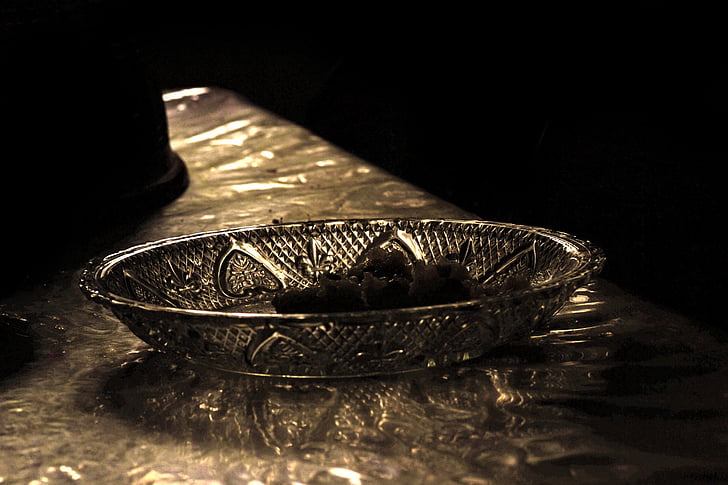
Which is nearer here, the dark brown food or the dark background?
the dark brown food

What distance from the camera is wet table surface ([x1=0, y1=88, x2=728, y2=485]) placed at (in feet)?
1.39

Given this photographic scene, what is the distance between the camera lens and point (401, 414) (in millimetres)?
475

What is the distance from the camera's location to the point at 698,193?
127 centimetres

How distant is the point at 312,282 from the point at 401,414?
0.22 meters

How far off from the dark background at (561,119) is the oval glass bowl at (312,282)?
0.40 m

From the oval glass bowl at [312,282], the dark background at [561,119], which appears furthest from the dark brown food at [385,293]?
the dark background at [561,119]

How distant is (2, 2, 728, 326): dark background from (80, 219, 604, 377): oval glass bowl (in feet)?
1.31

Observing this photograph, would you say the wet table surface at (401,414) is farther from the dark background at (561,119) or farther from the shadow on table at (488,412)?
the dark background at (561,119)

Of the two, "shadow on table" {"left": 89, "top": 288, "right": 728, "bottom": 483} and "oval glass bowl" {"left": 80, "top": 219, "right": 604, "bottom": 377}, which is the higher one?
"oval glass bowl" {"left": 80, "top": 219, "right": 604, "bottom": 377}

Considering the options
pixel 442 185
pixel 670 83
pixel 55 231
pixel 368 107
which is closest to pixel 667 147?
pixel 670 83

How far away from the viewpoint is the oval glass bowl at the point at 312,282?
0.46 m

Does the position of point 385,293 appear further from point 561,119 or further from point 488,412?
point 561,119

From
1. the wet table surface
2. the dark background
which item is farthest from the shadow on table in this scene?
the dark background

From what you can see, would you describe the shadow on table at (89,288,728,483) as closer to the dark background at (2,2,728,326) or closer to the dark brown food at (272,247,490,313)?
the dark brown food at (272,247,490,313)
